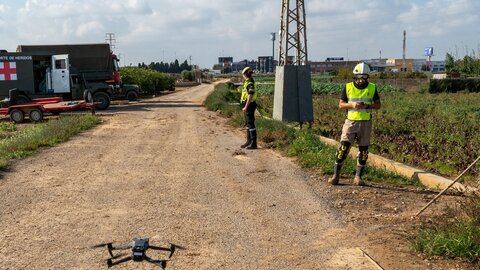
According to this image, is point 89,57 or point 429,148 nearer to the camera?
point 429,148

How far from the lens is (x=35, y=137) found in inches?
556

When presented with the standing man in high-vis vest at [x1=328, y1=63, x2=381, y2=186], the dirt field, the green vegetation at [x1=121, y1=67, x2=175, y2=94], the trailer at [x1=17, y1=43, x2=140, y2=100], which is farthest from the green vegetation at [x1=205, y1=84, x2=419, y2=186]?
the green vegetation at [x1=121, y1=67, x2=175, y2=94]

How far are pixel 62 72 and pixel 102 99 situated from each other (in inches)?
103

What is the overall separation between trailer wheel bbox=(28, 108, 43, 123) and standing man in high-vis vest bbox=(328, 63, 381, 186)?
54.2ft

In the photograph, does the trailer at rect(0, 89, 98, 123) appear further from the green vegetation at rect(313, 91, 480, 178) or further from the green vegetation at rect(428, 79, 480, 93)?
the green vegetation at rect(428, 79, 480, 93)

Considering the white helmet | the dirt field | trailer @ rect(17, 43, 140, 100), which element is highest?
trailer @ rect(17, 43, 140, 100)

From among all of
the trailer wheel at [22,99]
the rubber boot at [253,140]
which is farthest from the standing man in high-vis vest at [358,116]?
the trailer wheel at [22,99]

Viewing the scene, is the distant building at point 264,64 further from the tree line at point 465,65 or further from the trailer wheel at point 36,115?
the trailer wheel at point 36,115

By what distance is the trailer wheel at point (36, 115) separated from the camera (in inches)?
851

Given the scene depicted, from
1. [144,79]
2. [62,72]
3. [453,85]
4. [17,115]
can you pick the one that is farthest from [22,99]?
[453,85]

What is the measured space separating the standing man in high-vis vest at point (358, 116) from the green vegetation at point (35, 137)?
21.1ft

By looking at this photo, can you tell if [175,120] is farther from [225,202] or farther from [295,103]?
[225,202]

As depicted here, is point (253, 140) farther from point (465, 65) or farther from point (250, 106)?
point (465, 65)

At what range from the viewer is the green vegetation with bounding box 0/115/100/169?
1168 centimetres
